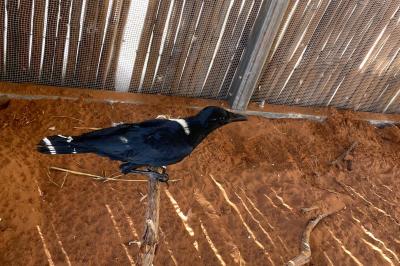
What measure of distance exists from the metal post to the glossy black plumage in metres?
1.40

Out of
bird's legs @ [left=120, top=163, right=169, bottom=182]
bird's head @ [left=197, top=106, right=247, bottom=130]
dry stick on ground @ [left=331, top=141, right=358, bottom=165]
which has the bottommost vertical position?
→ dry stick on ground @ [left=331, top=141, right=358, bottom=165]

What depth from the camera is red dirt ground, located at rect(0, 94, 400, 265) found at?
3273 mm

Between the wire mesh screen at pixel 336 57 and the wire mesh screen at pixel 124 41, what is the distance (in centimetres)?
55

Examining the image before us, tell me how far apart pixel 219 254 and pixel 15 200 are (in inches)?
69.4

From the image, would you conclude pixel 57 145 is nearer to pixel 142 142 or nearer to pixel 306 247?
pixel 142 142

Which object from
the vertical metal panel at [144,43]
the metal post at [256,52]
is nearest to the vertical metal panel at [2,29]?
the vertical metal panel at [144,43]

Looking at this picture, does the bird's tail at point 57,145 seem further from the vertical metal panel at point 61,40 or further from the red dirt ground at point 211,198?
the vertical metal panel at point 61,40

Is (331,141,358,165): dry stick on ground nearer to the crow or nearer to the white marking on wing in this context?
the crow

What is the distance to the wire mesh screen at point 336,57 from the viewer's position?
4.47 metres

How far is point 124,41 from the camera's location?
4066mm

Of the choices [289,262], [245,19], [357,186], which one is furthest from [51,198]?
[357,186]

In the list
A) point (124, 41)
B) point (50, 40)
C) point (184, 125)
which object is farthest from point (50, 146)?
point (124, 41)

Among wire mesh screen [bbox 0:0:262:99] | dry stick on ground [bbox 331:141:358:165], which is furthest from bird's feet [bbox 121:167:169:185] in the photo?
dry stick on ground [bbox 331:141:358:165]

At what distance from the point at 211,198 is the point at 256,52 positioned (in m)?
1.63
